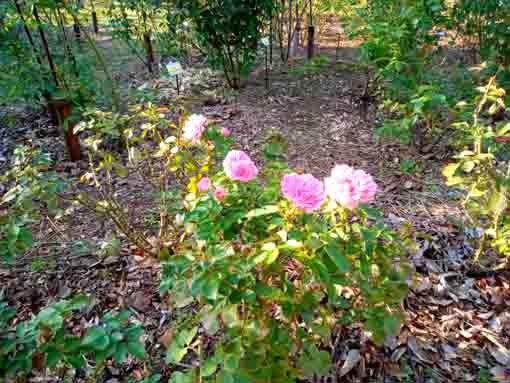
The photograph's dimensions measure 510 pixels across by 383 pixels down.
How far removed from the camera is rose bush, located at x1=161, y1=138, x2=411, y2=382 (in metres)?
0.95

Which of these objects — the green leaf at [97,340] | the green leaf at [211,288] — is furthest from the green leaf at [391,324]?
the green leaf at [97,340]

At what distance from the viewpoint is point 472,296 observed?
175 centimetres

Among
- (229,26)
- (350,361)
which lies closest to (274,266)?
(350,361)

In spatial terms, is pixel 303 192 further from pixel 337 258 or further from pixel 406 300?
pixel 406 300

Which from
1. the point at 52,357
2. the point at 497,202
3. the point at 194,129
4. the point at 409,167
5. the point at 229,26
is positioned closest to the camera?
the point at 52,357

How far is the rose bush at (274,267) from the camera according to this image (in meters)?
0.95

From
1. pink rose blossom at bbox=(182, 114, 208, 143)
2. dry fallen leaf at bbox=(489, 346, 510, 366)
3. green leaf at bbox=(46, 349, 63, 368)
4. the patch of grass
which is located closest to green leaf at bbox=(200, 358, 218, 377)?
green leaf at bbox=(46, 349, 63, 368)

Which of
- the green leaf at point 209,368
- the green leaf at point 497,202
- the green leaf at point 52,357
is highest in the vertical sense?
the green leaf at point 52,357

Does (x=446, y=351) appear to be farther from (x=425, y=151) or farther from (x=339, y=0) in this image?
(x=339, y=0)

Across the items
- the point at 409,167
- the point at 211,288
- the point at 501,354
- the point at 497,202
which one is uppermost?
the point at 211,288

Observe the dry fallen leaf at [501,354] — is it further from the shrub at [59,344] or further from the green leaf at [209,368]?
the shrub at [59,344]

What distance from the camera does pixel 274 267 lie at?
107cm

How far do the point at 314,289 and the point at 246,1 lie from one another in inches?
135

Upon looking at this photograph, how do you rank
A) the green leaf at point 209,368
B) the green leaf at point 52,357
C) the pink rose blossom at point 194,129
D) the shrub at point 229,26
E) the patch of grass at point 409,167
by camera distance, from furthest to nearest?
the shrub at point 229,26 < the patch of grass at point 409,167 < the pink rose blossom at point 194,129 < the green leaf at point 209,368 < the green leaf at point 52,357
